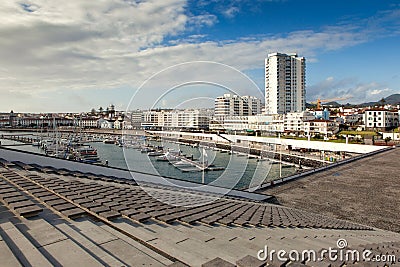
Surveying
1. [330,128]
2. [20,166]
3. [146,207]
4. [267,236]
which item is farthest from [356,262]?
[330,128]

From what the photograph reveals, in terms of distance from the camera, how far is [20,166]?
15.1 ft

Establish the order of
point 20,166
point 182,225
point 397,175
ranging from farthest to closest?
point 397,175 < point 20,166 < point 182,225

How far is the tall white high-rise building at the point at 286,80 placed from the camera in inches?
2239

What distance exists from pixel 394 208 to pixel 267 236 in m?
6.80

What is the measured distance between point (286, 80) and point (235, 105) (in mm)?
57316

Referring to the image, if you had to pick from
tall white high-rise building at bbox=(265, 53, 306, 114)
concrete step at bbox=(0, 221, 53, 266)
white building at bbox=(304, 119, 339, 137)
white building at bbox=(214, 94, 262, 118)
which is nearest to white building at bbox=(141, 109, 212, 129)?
white building at bbox=(214, 94, 262, 118)

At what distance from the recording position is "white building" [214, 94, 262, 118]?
15.0 ft

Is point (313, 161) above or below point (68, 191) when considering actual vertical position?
below

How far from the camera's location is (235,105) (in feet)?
16.2

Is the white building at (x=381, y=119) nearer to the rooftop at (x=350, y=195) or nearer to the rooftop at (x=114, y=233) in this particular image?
the rooftop at (x=350, y=195)

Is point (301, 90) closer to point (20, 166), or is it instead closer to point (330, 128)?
point (330, 128)

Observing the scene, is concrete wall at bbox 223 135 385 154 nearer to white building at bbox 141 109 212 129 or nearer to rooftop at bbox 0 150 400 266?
white building at bbox 141 109 212 129

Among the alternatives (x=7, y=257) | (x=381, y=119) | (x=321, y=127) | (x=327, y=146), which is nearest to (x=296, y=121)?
(x=321, y=127)

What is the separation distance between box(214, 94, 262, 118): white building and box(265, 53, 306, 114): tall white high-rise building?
174ft
